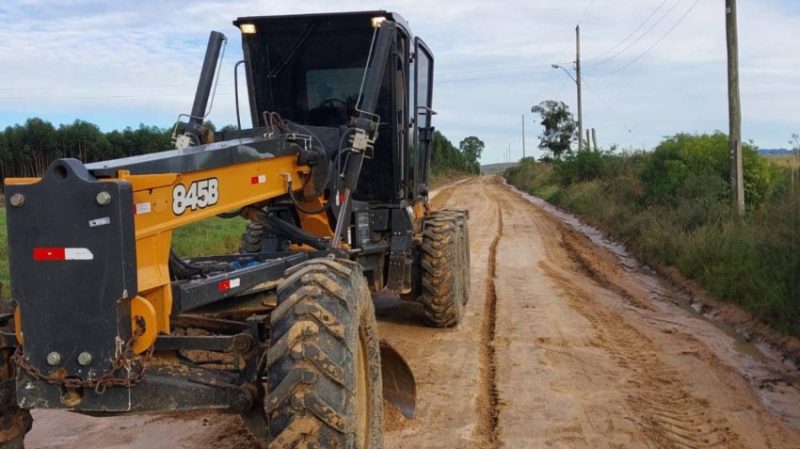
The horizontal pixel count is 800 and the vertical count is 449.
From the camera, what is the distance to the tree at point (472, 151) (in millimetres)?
101875

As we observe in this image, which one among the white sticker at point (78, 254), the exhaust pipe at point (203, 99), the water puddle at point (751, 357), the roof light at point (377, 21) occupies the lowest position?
the water puddle at point (751, 357)

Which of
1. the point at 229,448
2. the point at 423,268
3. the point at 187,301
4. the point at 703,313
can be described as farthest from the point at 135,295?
the point at 703,313

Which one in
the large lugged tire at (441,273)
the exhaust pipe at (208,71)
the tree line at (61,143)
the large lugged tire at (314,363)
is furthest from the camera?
the tree line at (61,143)

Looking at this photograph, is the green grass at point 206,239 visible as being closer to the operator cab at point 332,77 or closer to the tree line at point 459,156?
the operator cab at point 332,77

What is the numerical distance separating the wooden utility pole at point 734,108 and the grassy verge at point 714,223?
0.43m

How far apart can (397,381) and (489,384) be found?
137 cm

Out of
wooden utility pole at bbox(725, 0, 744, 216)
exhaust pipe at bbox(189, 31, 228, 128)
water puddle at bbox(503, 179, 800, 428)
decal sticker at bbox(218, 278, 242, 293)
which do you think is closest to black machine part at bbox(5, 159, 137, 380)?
decal sticker at bbox(218, 278, 242, 293)

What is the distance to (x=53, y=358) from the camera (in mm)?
3404

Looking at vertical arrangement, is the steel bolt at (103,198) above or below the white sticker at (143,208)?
above

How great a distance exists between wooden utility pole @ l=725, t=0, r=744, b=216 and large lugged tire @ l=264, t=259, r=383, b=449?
12.1 metres

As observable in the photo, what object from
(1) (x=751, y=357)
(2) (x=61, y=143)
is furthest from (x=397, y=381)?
(2) (x=61, y=143)

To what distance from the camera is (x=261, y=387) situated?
3.94 metres

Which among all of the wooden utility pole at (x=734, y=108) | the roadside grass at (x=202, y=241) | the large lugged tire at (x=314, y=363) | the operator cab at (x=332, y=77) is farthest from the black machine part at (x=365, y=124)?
the wooden utility pole at (x=734, y=108)

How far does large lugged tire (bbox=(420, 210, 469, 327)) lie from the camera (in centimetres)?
842
